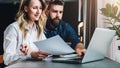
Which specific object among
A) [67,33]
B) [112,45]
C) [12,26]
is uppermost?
[12,26]

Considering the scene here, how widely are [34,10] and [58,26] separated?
11.1 inches

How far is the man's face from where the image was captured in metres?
2.27

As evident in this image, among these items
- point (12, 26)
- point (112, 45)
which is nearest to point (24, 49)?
point (12, 26)

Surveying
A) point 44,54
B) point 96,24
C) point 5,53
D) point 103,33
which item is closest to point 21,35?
point 5,53

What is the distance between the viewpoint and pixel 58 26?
7.56 feet

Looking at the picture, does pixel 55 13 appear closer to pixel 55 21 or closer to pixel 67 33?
pixel 55 21

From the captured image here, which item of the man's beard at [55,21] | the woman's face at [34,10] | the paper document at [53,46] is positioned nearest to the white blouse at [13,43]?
the woman's face at [34,10]

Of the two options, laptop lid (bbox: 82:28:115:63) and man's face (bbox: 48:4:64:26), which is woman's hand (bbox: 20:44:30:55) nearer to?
man's face (bbox: 48:4:64:26)

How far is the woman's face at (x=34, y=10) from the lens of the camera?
2.21m

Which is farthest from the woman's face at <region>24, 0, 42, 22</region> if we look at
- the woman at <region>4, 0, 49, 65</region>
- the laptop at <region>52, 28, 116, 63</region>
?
the laptop at <region>52, 28, 116, 63</region>

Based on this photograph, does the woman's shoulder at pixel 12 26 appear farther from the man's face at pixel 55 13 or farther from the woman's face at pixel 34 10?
the man's face at pixel 55 13

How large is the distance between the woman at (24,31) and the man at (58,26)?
6 cm

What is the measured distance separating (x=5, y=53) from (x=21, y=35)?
0.73 feet

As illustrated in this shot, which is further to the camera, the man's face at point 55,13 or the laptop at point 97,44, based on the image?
the man's face at point 55,13
